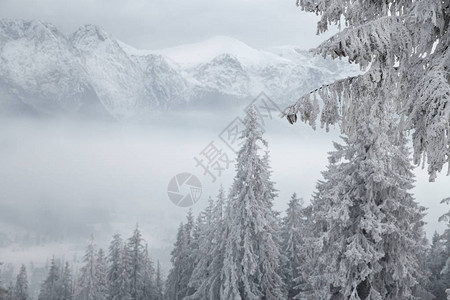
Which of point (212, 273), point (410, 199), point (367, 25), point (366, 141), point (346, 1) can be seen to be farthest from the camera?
point (212, 273)

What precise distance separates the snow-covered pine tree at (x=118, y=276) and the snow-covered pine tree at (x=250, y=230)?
80.2 ft

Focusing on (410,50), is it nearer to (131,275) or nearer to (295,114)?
(295,114)

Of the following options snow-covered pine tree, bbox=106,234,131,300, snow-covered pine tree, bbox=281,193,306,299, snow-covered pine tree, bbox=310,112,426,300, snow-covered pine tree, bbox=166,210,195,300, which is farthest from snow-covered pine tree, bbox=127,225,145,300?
snow-covered pine tree, bbox=310,112,426,300

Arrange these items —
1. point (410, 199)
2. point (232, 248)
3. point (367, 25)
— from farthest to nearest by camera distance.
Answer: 1. point (232, 248)
2. point (410, 199)
3. point (367, 25)

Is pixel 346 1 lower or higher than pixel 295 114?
higher

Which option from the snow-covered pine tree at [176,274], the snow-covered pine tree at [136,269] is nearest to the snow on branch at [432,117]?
the snow-covered pine tree at [176,274]

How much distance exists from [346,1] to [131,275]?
44.3m

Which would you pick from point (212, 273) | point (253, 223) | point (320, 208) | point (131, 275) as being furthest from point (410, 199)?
point (131, 275)

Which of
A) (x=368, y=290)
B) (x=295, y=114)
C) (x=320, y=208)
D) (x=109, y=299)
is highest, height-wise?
(x=109, y=299)

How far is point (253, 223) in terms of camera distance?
71.8 feet

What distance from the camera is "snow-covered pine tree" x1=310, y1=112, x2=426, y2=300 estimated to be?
1339 cm

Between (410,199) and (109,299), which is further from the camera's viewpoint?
(109,299)

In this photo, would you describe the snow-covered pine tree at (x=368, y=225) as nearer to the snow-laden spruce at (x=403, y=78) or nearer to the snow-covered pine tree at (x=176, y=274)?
the snow-laden spruce at (x=403, y=78)

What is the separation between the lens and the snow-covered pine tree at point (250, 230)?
21.2 meters
